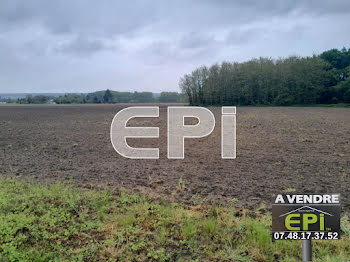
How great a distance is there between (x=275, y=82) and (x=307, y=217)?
2222 inches

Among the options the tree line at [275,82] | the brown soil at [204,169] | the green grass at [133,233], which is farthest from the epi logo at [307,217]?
the tree line at [275,82]

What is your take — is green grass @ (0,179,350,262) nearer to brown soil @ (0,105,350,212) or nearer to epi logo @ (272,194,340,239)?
brown soil @ (0,105,350,212)

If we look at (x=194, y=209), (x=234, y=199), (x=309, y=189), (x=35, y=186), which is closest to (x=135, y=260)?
(x=194, y=209)

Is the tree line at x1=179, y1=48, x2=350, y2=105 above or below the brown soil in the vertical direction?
above

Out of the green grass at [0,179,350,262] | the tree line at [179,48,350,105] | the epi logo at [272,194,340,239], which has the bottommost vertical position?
the green grass at [0,179,350,262]

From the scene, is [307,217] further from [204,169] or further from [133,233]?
[204,169]

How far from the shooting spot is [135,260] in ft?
9.48

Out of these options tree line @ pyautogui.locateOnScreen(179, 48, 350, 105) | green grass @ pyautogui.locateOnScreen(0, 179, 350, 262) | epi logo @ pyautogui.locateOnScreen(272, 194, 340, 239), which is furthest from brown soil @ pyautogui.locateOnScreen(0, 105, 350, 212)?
tree line @ pyautogui.locateOnScreen(179, 48, 350, 105)

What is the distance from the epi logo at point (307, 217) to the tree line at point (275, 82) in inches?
2002

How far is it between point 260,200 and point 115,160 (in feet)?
15.4

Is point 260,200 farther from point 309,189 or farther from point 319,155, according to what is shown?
point 319,155

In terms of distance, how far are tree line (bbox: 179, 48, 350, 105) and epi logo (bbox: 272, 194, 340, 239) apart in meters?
50.8

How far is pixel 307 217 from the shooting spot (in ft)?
6.57

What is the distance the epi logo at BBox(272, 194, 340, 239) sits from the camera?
1986 millimetres
